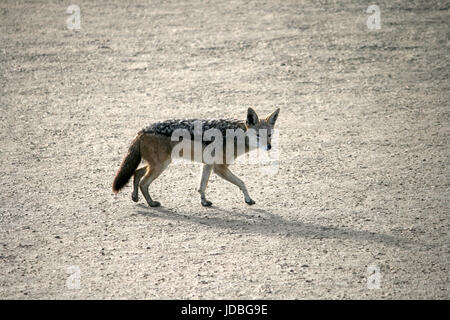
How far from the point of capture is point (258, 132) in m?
8.16

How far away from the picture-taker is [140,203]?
8289 millimetres

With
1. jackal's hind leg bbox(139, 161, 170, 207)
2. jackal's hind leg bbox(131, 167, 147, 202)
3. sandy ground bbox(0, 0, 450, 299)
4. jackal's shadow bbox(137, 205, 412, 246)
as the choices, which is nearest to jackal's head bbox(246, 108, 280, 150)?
sandy ground bbox(0, 0, 450, 299)

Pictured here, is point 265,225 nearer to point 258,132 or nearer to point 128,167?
point 258,132

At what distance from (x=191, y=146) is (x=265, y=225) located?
1431mm

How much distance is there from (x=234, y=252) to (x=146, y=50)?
8841 mm

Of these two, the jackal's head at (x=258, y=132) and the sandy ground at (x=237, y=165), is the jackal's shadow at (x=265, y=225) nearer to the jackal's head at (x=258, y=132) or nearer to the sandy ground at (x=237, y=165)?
the sandy ground at (x=237, y=165)

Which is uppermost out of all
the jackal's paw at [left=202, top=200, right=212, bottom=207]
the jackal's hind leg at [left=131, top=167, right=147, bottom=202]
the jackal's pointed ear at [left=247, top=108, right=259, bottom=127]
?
the jackal's pointed ear at [left=247, top=108, right=259, bottom=127]

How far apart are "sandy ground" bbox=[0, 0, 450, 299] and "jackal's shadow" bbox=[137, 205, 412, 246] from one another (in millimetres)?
29

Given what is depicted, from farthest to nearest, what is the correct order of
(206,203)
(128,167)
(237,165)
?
(237,165) < (206,203) < (128,167)

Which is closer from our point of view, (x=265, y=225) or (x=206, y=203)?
(x=265, y=225)

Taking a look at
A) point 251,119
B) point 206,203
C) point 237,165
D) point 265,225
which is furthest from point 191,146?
point 237,165

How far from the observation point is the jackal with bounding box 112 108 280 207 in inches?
310

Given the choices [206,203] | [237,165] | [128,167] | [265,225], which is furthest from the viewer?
[237,165]

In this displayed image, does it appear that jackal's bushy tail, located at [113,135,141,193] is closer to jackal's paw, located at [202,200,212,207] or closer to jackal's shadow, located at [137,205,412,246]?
jackal's shadow, located at [137,205,412,246]
